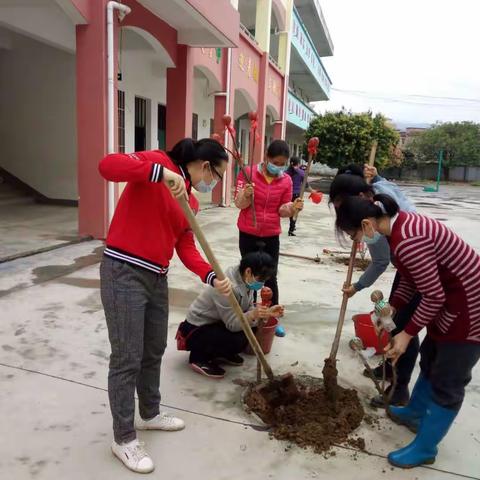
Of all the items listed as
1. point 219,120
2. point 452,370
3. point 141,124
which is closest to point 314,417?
point 452,370

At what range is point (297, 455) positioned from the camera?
2.16 meters

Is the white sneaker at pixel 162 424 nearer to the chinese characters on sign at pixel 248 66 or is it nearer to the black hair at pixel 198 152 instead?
the black hair at pixel 198 152

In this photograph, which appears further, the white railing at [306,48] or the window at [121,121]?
the white railing at [306,48]

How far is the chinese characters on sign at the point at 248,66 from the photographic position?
11248 millimetres

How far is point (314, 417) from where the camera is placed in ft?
7.86

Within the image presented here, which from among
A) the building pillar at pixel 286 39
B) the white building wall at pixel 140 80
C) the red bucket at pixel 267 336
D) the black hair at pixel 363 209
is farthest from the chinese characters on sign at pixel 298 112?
the black hair at pixel 363 209

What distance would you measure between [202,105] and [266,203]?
34.9 ft

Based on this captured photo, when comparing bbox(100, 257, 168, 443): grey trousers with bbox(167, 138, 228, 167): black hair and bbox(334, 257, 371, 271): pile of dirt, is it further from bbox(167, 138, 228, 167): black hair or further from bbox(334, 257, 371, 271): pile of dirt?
bbox(334, 257, 371, 271): pile of dirt

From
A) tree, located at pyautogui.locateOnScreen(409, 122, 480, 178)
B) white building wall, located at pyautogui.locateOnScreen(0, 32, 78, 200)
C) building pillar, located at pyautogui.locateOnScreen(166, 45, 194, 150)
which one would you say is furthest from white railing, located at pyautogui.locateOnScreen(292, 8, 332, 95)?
tree, located at pyautogui.locateOnScreen(409, 122, 480, 178)

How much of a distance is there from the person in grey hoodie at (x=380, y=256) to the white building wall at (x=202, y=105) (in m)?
9.88

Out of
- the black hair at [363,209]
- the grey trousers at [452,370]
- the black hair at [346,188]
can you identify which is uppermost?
the black hair at [346,188]

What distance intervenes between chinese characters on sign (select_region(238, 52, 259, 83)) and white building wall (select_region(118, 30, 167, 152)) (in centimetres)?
197

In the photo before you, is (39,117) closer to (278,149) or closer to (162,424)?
(278,149)

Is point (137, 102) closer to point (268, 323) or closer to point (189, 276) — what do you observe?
point (189, 276)
